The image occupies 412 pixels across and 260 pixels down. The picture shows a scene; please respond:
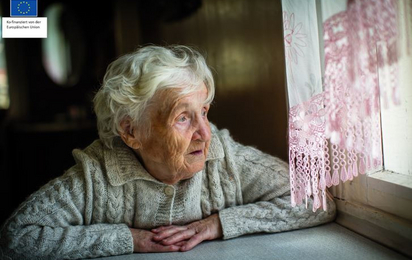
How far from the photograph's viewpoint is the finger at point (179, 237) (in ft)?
4.70

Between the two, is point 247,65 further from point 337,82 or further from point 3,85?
point 3,85

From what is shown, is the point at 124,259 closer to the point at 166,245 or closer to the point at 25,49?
the point at 166,245

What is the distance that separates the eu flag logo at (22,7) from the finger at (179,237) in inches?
35.7

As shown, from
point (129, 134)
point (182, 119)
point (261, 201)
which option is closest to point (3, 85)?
point (129, 134)

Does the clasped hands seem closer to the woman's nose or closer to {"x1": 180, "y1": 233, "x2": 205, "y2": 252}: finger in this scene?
{"x1": 180, "y1": 233, "x2": 205, "y2": 252}: finger

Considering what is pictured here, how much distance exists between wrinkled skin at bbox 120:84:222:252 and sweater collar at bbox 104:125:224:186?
46 mm

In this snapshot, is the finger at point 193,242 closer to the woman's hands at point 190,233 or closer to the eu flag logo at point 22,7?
the woman's hands at point 190,233

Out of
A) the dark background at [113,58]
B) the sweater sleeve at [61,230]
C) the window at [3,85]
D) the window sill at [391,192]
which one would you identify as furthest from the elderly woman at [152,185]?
the window at [3,85]

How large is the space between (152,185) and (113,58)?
8.88 ft

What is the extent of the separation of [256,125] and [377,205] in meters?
0.98

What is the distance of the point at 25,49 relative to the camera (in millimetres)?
4781

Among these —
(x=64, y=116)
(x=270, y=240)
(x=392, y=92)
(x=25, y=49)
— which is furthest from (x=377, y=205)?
(x=25, y=49)

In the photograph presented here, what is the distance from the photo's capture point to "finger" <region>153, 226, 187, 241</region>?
145 centimetres

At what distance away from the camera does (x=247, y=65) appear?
232cm
